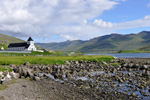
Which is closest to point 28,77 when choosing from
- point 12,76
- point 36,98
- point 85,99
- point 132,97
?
point 12,76

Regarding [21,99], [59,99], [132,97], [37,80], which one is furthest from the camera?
[37,80]

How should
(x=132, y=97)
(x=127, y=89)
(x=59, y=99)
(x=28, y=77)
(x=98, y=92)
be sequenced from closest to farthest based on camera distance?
(x=59, y=99)
(x=132, y=97)
(x=98, y=92)
(x=127, y=89)
(x=28, y=77)

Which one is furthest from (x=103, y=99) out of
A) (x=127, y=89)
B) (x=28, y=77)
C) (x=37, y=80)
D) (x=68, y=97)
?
(x=28, y=77)

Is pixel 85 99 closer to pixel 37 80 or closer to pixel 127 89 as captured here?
pixel 127 89

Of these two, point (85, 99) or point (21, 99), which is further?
point (85, 99)

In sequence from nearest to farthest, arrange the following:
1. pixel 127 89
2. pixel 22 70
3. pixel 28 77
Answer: pixel 127 89
pixel 28 77
pixel 22 70

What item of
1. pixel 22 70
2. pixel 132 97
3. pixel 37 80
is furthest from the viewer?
pixel 22 70

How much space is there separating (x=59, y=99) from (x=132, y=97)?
420 inches

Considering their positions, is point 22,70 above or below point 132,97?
above

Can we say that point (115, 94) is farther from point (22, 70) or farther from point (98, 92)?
point (22, 70)

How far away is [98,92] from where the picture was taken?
79.3ft

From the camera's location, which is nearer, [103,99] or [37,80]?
[103,99]

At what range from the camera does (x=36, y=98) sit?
64.1ft

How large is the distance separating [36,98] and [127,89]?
15.6 meters
